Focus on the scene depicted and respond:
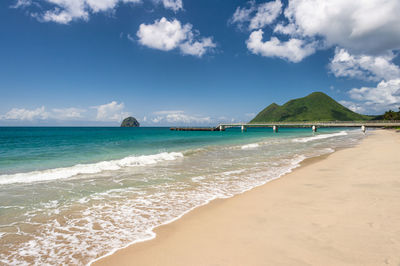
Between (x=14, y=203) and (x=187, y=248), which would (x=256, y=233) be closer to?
(x=187, y=248)

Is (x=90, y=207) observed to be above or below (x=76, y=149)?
above

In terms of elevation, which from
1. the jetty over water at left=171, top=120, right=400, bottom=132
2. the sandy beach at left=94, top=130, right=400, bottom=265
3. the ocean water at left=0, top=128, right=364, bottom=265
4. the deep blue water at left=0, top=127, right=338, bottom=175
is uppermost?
the jetty over water at left=171, top=120, right=400, bottom=132

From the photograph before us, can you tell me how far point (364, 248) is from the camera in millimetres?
3857

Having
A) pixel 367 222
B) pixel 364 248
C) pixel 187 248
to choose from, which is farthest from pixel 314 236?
pixel 187 248

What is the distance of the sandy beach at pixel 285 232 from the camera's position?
12.2 ft

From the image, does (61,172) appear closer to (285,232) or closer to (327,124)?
(285,232)

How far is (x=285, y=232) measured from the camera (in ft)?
15.4

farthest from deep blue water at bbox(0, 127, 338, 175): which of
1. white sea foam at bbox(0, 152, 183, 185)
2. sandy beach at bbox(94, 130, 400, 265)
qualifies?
sandy beach at bbox(94, 130, 400, 265)

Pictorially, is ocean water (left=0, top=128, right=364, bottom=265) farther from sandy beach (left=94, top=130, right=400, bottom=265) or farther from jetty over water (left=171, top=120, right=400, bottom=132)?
jetty over water (left=171, top=120, right=400, bottom=132)

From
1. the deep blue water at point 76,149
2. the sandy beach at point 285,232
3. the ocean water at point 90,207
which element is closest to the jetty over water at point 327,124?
the deep blue water at point 76,149

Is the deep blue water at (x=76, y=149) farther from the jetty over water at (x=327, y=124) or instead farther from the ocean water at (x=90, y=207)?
the jetty over water at (x=327, y=124)

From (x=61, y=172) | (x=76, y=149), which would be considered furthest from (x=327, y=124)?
(x=61, y=172)

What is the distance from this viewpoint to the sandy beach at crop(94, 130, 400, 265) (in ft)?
12.2

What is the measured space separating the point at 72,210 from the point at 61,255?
302cm
